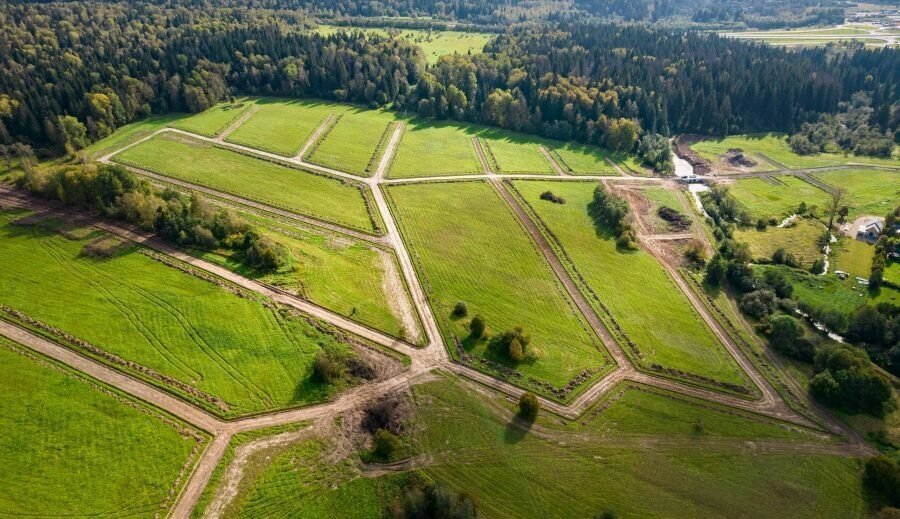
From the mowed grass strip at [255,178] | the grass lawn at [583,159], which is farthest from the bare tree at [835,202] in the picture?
the mowed grass strip at [255,178]

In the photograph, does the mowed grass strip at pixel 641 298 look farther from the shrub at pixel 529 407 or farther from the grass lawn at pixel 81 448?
the grass lawn at pixel 81 448

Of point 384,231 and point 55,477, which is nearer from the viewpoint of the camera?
point 55,477

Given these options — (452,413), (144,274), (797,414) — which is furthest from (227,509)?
(797,414)

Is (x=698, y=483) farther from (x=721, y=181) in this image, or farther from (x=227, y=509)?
(x=721, y=181)

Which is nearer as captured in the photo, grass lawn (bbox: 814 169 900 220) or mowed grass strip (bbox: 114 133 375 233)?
mowed grass strip (bbox: 114 133 375 233)

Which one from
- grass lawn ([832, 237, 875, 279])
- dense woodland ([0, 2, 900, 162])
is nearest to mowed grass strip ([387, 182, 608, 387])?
dense woodland ([0, 2, 900, 162])

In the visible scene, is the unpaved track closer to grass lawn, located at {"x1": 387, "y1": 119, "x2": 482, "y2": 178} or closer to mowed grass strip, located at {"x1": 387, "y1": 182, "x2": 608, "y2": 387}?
mowed grass strip, located at {"x1": 387, "y1": 182, "x2": 608, "y2": 387}

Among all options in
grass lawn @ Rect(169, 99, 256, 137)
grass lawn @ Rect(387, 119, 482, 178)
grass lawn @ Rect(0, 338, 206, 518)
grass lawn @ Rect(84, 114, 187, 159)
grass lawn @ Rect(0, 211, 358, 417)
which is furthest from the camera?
grass lawn @ Rect(169, 99, 256, 137)
